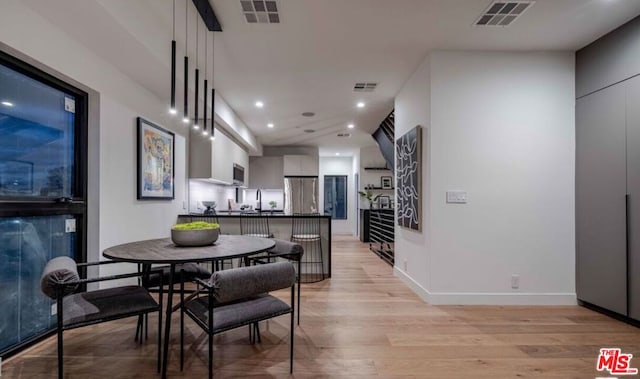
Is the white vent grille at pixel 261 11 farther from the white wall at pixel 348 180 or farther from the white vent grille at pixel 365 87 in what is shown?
the white wall at pixel 348 180

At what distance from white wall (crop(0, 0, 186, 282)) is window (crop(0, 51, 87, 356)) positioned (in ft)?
0.43

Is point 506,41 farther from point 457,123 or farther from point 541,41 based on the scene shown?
point 457,123

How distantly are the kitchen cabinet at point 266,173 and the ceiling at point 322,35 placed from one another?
403 cm

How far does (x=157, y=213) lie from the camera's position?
12.8 ft

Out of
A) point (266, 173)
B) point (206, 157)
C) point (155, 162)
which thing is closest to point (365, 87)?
point (206, 157)

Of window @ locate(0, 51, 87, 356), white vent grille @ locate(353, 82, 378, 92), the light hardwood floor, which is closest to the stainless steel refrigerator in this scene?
white vent grille @ locate(353, 82, 378, 92)

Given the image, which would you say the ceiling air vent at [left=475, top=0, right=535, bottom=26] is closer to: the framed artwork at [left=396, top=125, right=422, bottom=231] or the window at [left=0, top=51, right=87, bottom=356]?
the framed artwork at [left=396, top=125, right=422, bottom=231]

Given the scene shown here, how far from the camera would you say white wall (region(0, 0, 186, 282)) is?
2.11m

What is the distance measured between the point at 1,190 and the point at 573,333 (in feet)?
14.9

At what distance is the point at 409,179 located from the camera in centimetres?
396

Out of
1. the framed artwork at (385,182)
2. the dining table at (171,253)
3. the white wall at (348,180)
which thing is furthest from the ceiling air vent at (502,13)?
the white wall at (348,180)

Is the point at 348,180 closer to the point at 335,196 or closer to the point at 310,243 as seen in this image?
the point at 335,196

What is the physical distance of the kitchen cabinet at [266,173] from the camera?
8.40 metres

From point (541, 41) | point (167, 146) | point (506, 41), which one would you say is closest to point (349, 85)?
point (506, 41)
